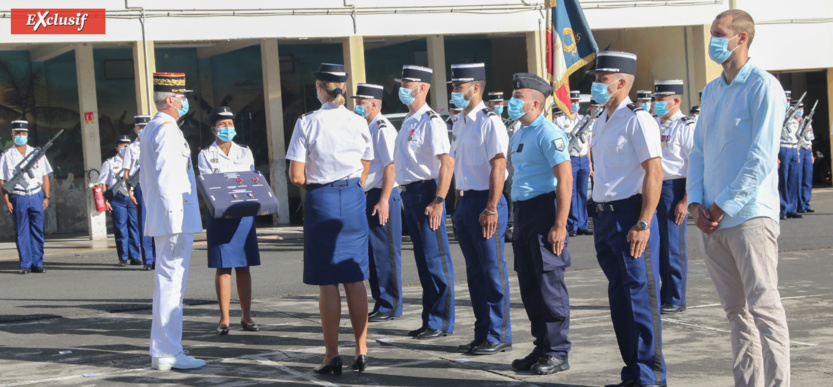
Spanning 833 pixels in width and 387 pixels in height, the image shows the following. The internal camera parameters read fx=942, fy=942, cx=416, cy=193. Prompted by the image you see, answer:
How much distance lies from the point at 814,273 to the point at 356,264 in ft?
19.5

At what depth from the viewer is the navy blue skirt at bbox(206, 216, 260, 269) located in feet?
26.7

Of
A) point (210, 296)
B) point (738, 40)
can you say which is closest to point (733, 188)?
point (738, 40)

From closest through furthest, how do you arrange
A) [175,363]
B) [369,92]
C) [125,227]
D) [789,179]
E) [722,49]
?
[722,49] → [175,363] → [369,92] → [125,227] → [789,179]

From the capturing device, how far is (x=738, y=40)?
4.86 meters

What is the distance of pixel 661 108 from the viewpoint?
9391 mm

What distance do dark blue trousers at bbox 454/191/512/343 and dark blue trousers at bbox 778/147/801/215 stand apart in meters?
11.3

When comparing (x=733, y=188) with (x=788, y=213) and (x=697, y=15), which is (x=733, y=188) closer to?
(x=788, y=213)

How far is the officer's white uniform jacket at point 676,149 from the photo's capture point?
29.3ft

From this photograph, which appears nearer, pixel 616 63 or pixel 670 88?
pixel 616 63

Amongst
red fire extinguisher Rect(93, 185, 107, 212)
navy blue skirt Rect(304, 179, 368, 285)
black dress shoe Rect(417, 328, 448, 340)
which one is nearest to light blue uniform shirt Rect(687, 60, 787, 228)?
navy blue skirt Rect(304, 179, 368, 285)

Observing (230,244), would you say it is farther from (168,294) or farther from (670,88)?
(670,88)

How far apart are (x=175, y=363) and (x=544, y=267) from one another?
2.78 metres

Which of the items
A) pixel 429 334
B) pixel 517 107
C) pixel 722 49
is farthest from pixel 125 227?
pixel 722 49

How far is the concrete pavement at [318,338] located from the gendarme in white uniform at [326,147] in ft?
4.59
